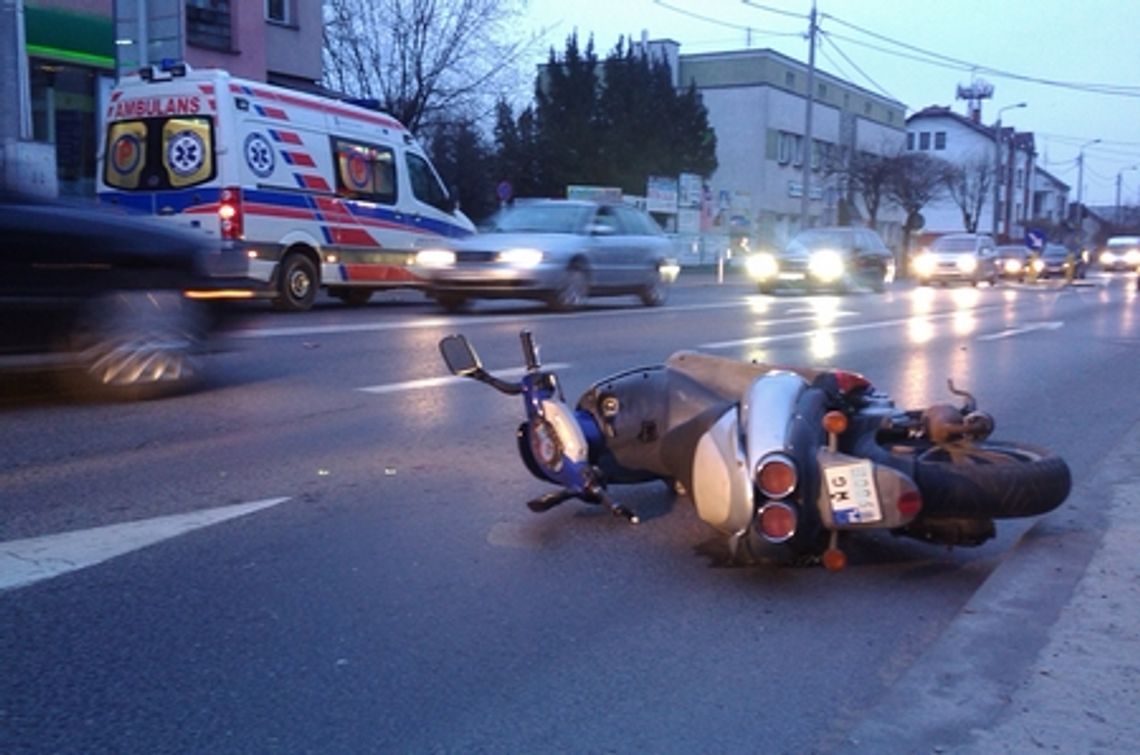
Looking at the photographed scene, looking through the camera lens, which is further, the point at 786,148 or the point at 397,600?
the point at 786,148

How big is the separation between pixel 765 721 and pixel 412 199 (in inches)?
612

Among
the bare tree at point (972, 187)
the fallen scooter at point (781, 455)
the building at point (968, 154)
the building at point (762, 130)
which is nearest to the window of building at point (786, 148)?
the building at point (762, 130)

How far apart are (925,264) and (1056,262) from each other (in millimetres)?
11645

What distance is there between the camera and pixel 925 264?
34969 millimetres

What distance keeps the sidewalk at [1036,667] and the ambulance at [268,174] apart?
1074cm

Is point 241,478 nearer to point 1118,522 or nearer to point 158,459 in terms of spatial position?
point 158,459

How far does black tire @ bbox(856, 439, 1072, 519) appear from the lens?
430cm

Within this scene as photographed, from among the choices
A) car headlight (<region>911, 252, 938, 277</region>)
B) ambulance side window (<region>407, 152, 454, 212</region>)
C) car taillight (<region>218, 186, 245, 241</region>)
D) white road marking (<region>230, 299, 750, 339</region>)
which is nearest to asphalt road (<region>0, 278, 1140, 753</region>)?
white road marking (<region>230, 299, 750, 339</region>)

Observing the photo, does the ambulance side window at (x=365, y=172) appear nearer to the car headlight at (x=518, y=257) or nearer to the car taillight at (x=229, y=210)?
the car taillight at (x=229, y=210)

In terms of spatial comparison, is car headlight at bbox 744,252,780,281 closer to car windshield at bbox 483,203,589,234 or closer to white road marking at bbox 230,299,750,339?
white road marking at bbox 230,299,750,339

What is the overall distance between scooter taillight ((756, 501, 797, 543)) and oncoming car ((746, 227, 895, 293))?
2141 centimetres

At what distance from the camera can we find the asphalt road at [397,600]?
10.6 ft

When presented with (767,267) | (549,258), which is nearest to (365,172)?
(549,258)

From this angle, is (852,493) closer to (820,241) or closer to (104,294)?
(104,294)
